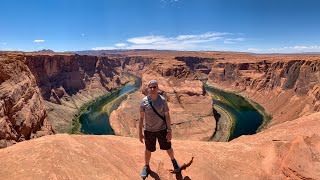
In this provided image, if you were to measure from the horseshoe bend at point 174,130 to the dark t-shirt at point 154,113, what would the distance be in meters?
2.10

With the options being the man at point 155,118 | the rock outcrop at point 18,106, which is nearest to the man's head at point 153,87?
the man at point 155,118

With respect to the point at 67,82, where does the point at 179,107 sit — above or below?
below

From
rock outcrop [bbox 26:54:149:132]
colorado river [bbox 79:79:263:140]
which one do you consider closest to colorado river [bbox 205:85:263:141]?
colorado river [bbox 79:79:263:140]

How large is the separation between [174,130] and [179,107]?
15.8m

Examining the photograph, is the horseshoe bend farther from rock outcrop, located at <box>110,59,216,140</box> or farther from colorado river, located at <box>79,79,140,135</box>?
colorado river, located at <box>79,79,140,135</box>

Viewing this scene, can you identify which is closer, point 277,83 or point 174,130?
point 174,130

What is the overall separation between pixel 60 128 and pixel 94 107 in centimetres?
2674

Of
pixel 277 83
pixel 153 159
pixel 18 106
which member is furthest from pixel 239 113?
pixel 153 159

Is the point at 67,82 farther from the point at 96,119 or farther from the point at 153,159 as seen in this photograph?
the point at 153,159

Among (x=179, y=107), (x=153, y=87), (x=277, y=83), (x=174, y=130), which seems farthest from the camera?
(x=277, y=83)

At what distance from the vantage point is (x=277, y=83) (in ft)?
317

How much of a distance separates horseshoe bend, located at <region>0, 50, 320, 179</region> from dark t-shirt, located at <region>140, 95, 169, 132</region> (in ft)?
6.88

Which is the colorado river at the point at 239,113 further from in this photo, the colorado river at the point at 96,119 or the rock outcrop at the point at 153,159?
the rock outcrop at the point at 153,159

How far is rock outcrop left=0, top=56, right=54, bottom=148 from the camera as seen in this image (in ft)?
78.6
